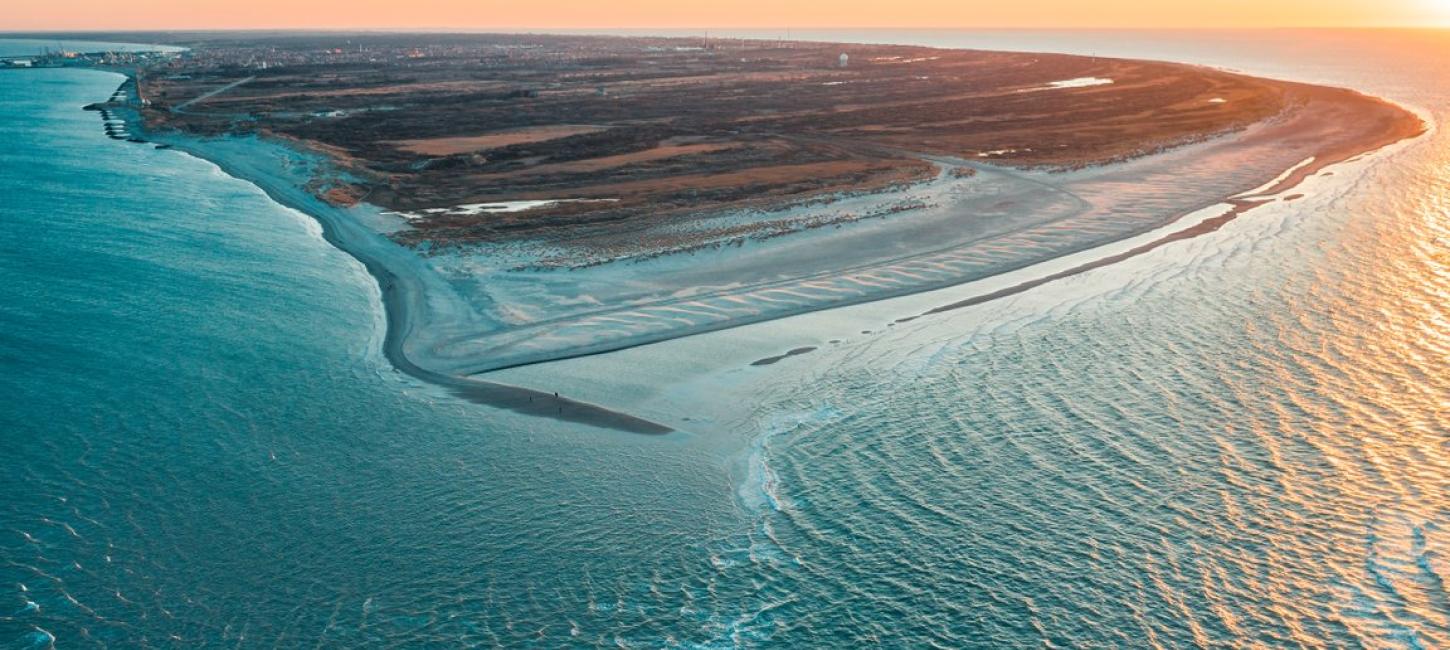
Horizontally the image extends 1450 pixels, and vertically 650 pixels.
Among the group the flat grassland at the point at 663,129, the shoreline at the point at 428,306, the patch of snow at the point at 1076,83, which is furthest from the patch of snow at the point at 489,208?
the patch of snow at the point at 1076,83

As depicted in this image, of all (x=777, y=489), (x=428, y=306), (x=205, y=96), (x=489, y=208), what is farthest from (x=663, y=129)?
(x=205, y=96)

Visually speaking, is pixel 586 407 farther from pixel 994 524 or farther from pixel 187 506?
pixel 994 524

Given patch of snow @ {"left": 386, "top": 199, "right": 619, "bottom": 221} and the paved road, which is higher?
the paved road

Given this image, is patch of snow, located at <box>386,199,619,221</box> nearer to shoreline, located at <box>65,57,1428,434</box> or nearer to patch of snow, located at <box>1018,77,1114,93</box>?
shoreline, located at <box>65,57,1428,434</box>

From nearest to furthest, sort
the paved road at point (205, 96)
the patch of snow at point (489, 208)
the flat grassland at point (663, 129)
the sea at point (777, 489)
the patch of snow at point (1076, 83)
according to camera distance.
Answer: the sea at point (777, 489)
the patch of snow at point (489, 208)
the flat grassland at point (663, 129)
the paved road at point (205, 96)
the patch of snow at point (1076, 83)

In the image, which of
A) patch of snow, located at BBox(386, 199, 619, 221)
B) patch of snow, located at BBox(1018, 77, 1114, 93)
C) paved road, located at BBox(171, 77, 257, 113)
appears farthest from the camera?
patch of snow, located at BBox(1018, 77, 1114, 93)

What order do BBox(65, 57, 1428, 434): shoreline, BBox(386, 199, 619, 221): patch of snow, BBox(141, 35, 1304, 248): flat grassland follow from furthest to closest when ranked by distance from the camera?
BBox(141, 35, 1304, 248): flat grassland → BBox(386, 199, 619, 221): patch of snow → BBox(65, 57, 1428, 434): shoreline

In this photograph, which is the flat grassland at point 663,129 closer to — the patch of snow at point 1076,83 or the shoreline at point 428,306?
the patch of snow at point 1076,83

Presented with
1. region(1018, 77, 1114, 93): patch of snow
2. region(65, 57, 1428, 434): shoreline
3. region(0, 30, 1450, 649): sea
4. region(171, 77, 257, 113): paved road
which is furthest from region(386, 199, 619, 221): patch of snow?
region(1018, 77, 1114, 93): patch of snow

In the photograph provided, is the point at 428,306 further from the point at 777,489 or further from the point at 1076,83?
the point at 1076,83
